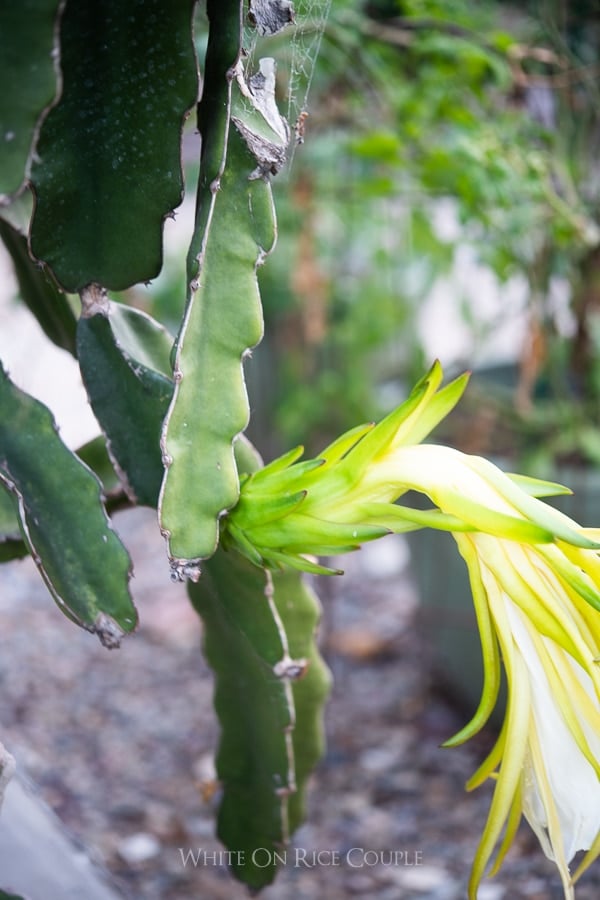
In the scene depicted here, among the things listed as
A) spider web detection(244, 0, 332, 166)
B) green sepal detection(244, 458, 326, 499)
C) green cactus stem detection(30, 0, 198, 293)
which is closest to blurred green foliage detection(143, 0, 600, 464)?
spider web detection(244, 0, 332, 166)

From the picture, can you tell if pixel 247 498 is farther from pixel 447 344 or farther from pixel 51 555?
pixel 447 344

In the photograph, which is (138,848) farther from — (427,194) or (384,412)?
(427,194)

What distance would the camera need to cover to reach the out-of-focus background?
3.78 ft

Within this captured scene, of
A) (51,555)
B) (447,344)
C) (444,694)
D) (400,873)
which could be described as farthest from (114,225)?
(447,344)

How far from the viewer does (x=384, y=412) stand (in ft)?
5.39

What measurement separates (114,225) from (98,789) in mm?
1066

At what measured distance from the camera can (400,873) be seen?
117 centimetres

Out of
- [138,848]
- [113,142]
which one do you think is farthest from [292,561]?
[138,848]

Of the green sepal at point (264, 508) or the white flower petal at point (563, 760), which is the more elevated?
the green sepal at point (264, 508)

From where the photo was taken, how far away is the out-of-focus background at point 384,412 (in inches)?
45.3

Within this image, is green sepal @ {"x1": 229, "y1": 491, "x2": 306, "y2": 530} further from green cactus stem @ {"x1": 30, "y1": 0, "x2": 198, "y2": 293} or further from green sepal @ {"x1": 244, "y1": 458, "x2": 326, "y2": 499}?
green cactus stem @ {"x1": 30, "y1": 0, "x2": 198, "y2": 293}

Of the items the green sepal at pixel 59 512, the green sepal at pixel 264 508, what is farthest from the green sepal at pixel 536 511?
the green sepal at pixel 59 512

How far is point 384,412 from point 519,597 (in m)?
1.20

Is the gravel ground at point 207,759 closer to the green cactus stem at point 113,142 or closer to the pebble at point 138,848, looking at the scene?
the pebble at point 138,848
